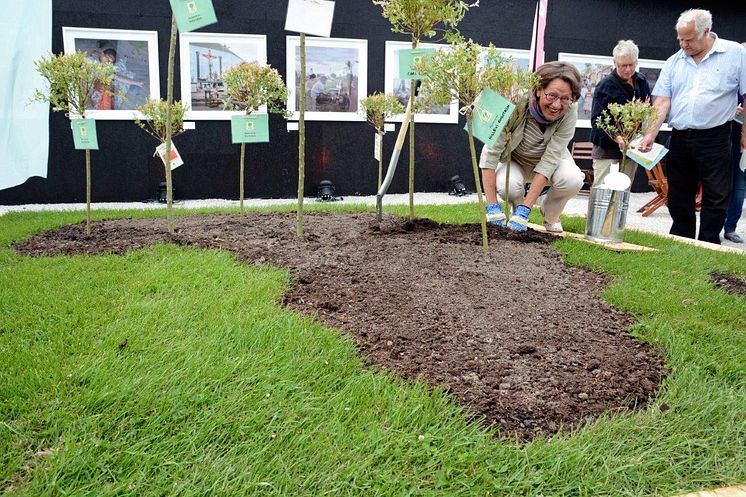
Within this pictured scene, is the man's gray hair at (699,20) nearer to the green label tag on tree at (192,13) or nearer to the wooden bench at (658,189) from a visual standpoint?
the wooden bench at (658,189)

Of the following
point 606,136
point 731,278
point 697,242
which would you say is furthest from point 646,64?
point 731,278

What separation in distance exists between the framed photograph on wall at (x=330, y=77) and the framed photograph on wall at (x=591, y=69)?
3.49 meters

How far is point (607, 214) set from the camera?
4457 millimetres

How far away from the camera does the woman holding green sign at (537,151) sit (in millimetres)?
4160

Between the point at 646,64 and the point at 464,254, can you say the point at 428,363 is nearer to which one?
the point at 464,254

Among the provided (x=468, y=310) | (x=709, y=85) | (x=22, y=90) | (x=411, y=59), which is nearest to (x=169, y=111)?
(x=411, y=59)

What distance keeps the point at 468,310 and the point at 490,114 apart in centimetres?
143

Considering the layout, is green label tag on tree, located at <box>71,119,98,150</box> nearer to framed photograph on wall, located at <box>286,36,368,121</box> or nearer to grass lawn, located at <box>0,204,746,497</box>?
grass lawn, located at <box>0,204,746,497</box>

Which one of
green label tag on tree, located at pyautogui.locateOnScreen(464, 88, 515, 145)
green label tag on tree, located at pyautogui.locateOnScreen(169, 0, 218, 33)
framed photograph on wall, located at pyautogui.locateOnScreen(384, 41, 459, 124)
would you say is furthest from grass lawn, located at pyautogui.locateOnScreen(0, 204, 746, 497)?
framed photograph on wall, located at pyautogui.locateOnScreen(384, 41, 459, 124)

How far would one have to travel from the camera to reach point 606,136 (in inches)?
206

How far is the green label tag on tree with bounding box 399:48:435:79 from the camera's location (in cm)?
389

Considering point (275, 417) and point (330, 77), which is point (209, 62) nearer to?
point (330, 77)

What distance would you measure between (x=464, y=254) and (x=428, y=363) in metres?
1.59

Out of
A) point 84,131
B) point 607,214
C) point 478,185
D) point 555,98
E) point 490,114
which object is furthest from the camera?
point 607,214
